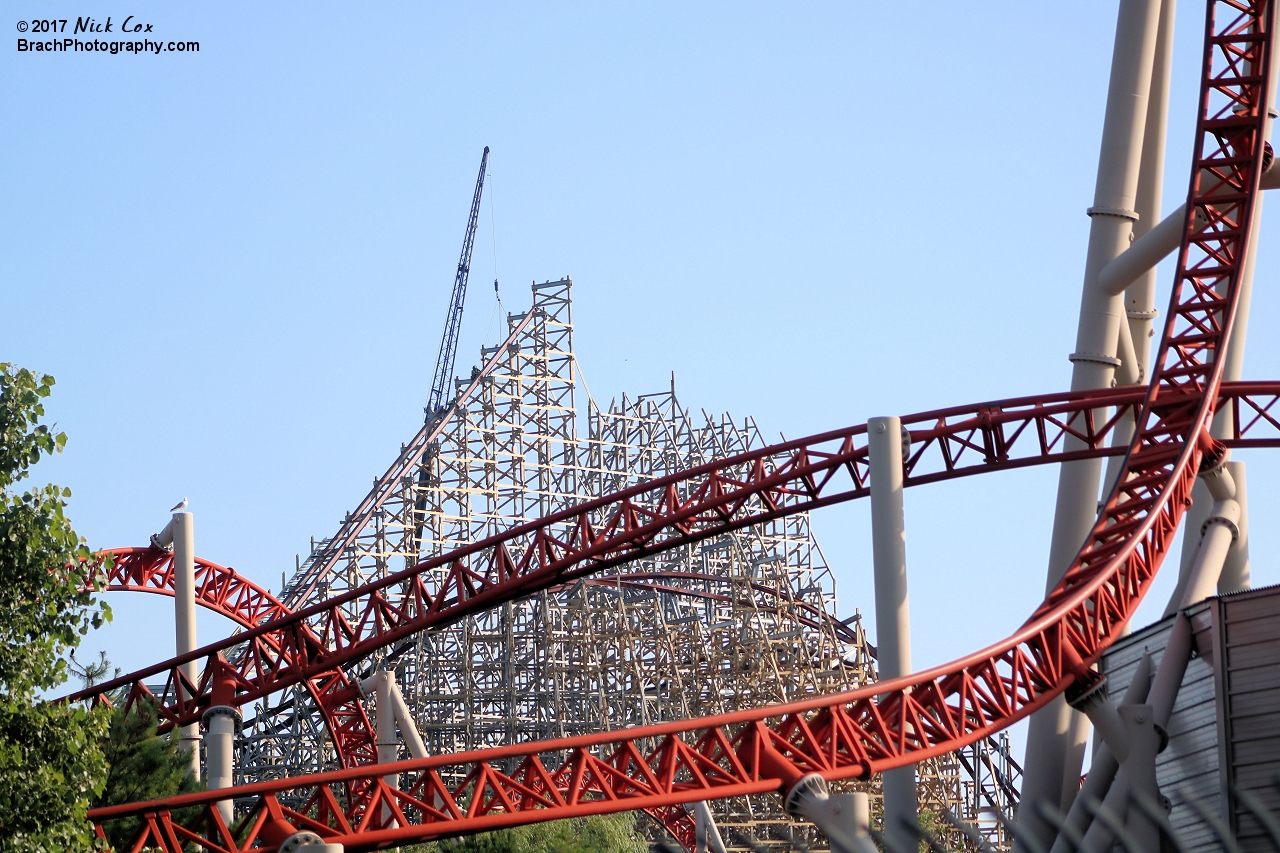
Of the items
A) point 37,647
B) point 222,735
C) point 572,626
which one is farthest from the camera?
A: point 572,626

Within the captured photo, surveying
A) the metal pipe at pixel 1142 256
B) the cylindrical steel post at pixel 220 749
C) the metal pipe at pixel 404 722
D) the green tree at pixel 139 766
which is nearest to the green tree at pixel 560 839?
the metal pipe at pixel 404 722

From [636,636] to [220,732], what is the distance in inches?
472

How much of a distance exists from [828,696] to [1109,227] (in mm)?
6380

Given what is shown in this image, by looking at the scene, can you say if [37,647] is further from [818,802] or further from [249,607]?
[249,607]

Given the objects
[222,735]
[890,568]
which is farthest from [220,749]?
[890,568]

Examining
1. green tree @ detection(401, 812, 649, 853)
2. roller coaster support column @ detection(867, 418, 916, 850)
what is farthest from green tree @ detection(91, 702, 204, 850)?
roller coaster support column @ detection(867, 418, 916, 850)

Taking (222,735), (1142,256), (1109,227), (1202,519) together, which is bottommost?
(222,735)

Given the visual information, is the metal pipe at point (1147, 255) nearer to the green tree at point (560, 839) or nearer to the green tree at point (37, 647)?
the green tree at point (560, 839)

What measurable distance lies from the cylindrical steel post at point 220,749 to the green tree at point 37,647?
19.8 ft

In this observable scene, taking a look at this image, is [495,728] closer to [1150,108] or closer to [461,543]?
[461,543]

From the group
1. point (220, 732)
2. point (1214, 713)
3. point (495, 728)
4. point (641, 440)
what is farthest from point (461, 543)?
point (1214, 713)

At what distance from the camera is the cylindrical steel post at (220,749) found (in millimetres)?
16266

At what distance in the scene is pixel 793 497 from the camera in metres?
16.7

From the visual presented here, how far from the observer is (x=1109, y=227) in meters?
15.8
